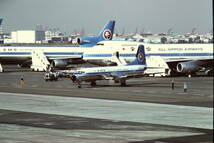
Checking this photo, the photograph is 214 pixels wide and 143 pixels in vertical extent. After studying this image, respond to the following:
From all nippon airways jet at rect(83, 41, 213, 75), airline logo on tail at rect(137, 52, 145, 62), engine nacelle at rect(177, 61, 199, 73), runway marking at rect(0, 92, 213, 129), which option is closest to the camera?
runway marking at rect(0, 92, 213, 129)

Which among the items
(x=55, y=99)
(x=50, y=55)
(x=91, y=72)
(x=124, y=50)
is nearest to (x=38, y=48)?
(x=50, y=55)

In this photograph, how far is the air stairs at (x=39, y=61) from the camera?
171500 mm

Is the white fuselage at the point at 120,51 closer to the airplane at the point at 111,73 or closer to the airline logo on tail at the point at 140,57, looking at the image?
the airline logo on tail at the point at 140,57

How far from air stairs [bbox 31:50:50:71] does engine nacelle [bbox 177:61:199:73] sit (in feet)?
174

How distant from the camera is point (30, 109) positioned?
64875mm

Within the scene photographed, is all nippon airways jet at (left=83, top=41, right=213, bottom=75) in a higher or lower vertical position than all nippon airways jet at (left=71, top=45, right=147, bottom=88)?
higher

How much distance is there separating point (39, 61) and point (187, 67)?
58300mm

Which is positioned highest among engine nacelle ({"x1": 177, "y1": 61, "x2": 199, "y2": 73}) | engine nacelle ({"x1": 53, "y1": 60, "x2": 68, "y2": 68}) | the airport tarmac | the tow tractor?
engine nacelle ({"x1": 53, "y1": 60, "x2": 68, "y2": 68})

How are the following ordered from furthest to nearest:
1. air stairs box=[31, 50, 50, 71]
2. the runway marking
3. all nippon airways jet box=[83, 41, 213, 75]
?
air stairs box=[31, 50, 50, 71]
all nippon airways jet box=[83, 41, 213, 75]
the runway marking

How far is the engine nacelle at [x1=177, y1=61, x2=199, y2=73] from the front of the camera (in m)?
129

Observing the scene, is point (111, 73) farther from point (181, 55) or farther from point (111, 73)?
point (181, 55)

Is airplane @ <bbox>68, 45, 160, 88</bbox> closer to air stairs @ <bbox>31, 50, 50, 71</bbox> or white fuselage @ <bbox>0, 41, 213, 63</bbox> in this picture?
white fuselage @ <bbox>0, 41, 213, 63</bbox>

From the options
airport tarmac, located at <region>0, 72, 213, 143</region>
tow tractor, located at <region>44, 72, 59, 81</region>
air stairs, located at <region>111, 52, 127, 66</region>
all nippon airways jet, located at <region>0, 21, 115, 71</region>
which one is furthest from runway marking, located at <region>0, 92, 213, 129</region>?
all nippon airways jet, located at <region>0, 21, 115, 71</region>

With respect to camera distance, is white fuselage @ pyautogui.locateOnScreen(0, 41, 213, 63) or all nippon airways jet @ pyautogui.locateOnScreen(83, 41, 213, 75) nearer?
all nippon airways jet @ pyautogui.locateOnScreen(83, 41, 213, 75)
